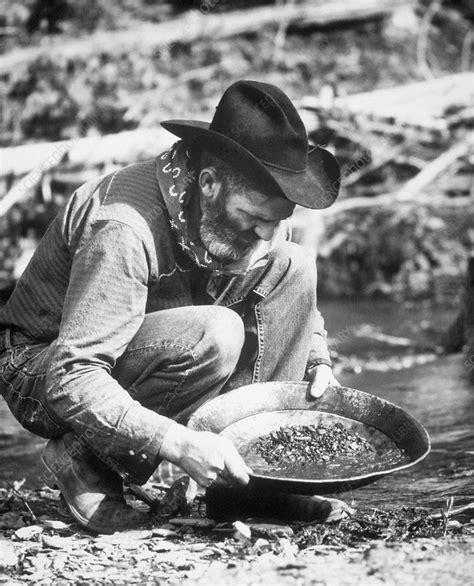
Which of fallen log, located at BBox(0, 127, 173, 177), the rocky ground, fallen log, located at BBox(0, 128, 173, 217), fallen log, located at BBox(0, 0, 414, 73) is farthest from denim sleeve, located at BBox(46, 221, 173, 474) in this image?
fallen log, located at BBox(0, 0, 414, 73)

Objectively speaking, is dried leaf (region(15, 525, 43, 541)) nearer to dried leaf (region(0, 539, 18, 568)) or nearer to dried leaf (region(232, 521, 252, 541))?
dried leaf (region(0, 539, 18, 568))

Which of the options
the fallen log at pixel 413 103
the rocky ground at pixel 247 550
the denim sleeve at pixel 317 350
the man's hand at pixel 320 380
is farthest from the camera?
the fallen log at pixel 413 103

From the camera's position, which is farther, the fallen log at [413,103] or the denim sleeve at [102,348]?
the fallen log at [413,103]

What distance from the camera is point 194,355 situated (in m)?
3.18

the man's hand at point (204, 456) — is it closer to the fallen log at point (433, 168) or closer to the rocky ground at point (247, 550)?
the rocky ground at point (247, 550)

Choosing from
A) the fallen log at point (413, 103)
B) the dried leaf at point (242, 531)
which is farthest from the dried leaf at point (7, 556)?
the fallen log at point (413, 103)

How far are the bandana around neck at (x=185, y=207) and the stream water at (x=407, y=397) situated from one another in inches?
40.9

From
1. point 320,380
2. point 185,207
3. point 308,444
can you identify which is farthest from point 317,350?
point 185,207

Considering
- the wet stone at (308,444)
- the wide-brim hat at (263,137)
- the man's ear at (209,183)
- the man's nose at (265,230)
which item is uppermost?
the wide-brim hat at (263,137)

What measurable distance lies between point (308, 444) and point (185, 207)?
3.06ft

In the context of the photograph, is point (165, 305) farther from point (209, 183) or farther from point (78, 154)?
point (78, 154)

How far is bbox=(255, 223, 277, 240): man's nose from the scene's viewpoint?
3.28 metres

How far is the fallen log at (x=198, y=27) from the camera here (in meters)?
9.62

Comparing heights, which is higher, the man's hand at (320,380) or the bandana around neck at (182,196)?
the bandana around neck at (182,196)
